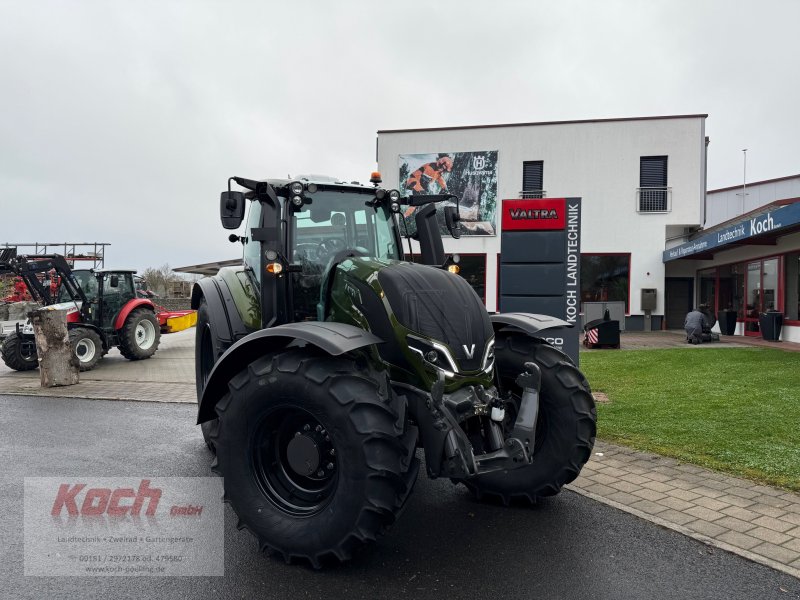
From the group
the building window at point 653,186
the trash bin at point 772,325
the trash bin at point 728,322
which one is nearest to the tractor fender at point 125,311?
the trash bin at point 772,325

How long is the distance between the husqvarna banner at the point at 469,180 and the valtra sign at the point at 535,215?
15.8 metres

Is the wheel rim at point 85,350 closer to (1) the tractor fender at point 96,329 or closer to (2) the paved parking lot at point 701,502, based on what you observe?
(1) the tractor fender at point 96,329

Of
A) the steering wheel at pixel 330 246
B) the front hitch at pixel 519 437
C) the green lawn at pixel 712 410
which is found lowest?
the green lawn at pixel 712 410

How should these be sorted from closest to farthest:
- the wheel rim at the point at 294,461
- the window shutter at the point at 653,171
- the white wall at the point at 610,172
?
1. the wheel rim at the point at 294,461
2. the white wall at the point at 610,172
3. the window shutter at the point at 653,171

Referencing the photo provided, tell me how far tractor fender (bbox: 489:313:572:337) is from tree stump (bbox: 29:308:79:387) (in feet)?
29.4

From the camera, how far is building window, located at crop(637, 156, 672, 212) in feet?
75.9

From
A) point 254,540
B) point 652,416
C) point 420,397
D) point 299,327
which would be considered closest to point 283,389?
point 299,327

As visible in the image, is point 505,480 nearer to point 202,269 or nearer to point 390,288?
point 390,288

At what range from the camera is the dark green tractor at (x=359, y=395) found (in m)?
3.21

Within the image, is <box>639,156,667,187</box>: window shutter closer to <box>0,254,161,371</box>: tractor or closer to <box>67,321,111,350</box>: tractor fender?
<box>0,254,161,371</box>: tractor

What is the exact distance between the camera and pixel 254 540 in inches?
150

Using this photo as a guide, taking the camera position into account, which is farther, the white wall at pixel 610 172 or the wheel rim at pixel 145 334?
the white wall at pixel 610 172

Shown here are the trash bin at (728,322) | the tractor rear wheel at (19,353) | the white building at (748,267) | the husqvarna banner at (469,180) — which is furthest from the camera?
the husqvarna banner at (469,180)

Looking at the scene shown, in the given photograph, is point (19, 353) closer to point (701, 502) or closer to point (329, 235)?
point (329, 235)
